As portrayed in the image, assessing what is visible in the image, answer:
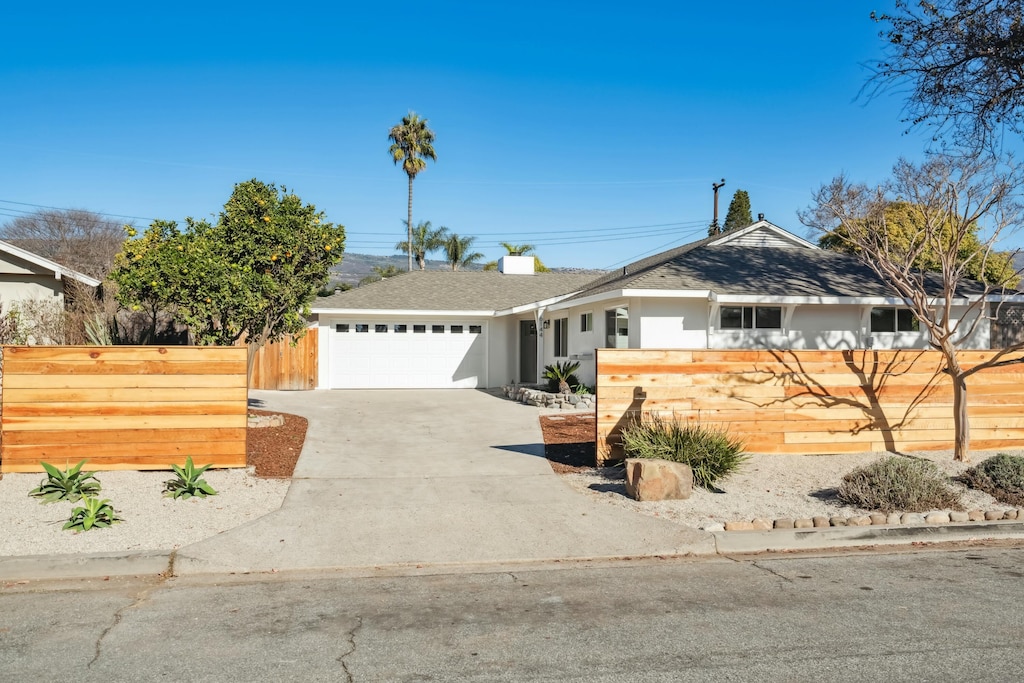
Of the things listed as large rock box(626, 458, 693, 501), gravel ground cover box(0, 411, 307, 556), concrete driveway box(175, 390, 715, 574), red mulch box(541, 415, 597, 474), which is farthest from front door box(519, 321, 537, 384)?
large rock box(626, 458, 693, 501)

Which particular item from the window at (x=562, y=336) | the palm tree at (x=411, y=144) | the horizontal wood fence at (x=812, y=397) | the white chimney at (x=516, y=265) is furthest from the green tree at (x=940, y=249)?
the palm tree at (x=411, y=144)

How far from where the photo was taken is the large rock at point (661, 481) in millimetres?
8805

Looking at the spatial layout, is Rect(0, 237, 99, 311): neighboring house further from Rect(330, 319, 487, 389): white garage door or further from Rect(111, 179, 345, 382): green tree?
Rect(330, 319, 487, 389): white garage door

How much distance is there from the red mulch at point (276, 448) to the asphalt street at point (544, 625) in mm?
3970

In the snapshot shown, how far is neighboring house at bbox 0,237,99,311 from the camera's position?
17.8 meters

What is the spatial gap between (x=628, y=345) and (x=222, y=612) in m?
14.2

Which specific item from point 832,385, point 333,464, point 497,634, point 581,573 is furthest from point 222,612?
point 832,385

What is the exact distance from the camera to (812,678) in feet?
14.3

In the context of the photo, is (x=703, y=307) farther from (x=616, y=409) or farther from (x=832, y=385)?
(x=616, y=409)

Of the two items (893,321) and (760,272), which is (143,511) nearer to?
(760,272)

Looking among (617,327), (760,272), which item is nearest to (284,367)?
(617,327)

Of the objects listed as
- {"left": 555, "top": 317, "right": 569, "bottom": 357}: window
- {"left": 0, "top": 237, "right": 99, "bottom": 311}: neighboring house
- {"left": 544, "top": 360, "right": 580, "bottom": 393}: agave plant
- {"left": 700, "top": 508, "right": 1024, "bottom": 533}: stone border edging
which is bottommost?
{"left": 700, "top": 508, "right": 1024, "bottom": 533}: stone border edging

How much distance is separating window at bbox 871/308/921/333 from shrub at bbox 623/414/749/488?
10945 millimetres

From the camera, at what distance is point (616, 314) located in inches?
761
